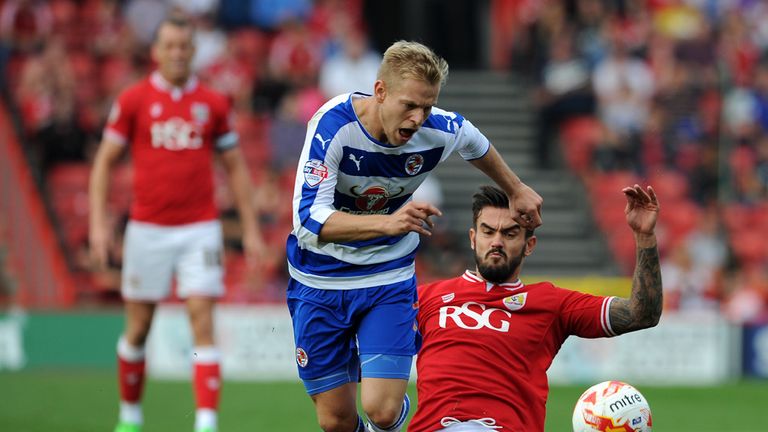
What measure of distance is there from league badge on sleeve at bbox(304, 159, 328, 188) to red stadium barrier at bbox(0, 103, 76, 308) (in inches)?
397

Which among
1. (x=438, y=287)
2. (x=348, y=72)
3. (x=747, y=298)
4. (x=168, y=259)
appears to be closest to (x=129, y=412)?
(x=168, y=259)

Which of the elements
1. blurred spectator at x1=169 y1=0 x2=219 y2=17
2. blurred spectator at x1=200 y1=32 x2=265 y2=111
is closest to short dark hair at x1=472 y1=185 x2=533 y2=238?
blurred spectator at x1=200 y1=32 x2=265 y2=111

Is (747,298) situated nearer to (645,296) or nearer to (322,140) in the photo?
(645,296)

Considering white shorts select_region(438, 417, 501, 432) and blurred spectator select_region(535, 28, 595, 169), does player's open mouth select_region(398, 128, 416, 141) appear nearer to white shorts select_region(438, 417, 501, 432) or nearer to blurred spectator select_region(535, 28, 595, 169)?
white shorts select_region(438, 417, 501, 432)

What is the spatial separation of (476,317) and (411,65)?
1332 mm

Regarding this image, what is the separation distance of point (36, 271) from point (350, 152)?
34.0 feet

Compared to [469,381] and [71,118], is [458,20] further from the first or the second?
[469,381]

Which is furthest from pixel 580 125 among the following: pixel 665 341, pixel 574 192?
pixel 665 341

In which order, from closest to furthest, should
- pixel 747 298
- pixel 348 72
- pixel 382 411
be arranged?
pixel 382 411, pixel 747 298, pixel 348 72

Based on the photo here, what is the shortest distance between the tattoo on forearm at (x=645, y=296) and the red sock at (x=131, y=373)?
13.2 feet

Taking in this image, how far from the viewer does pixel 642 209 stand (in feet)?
20.3

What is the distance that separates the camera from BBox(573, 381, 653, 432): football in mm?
6238

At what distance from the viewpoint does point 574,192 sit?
19.0 meters

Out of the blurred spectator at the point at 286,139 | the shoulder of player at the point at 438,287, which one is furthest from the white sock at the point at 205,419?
the blurred spectator at the point at 286,139
